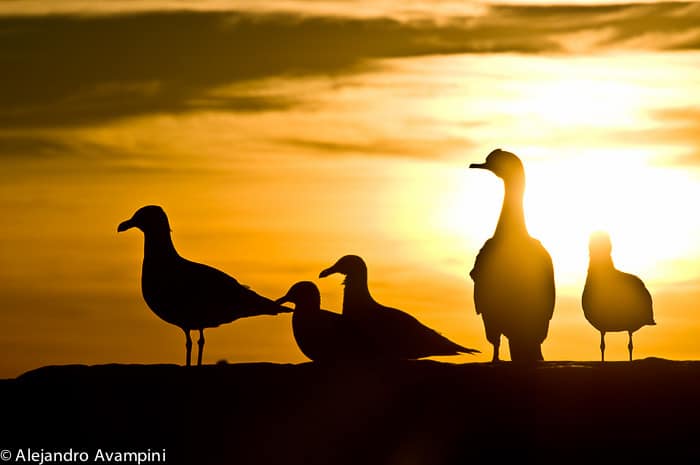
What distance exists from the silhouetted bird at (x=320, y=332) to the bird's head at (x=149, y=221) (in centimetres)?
183

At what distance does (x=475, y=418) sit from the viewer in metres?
Answer: 14.0

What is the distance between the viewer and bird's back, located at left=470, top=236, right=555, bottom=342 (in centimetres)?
1786

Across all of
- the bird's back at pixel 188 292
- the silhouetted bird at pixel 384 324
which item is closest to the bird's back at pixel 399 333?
the silhouetted bird at pixel 384 324

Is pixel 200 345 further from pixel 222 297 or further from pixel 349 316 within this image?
pixel 349 316

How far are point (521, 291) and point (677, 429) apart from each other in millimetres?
4224

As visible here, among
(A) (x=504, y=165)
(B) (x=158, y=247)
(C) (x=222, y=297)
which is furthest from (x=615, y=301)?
(B) (x=158, y=247)

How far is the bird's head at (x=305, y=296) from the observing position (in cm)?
1867

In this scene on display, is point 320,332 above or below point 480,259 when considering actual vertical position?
below

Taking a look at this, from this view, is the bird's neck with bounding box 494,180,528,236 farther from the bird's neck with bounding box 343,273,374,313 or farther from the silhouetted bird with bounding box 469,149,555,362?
the bird's neck with bounding box 343,273,374,313

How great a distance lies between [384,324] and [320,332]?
145cm

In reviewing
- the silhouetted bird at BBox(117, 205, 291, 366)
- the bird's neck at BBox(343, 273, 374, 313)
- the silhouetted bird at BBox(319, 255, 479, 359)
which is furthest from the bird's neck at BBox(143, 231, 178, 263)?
the bird's neck at BBox(343, 273, 374, 313)

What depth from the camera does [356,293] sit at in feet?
65.6

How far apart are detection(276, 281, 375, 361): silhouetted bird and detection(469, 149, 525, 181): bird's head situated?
2680 mm

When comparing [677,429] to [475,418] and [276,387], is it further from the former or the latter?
[276,387]
